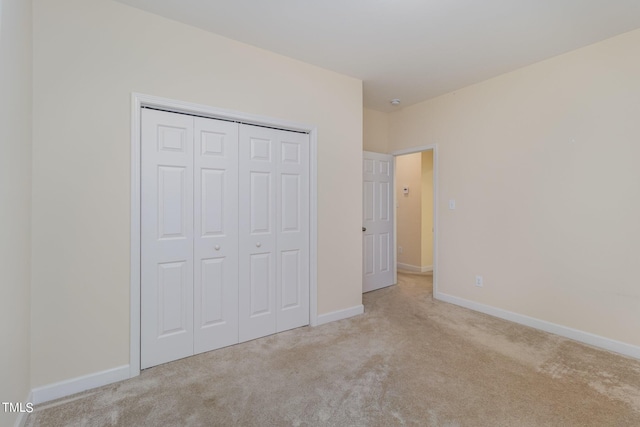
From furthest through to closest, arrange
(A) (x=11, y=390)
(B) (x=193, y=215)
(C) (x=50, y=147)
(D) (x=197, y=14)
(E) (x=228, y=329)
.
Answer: (E) (x=228, y=329), (B) (x=193, y=215), (D) (x=197, y=14), (C) (x=50, y=147), (A) (x=11, y=390)

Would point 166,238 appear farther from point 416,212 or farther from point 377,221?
point 416,212

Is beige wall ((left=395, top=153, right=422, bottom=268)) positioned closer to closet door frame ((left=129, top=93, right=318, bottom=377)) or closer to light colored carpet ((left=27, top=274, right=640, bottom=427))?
light colored carpet ((left=27, top=274, right=640, bottom=427))

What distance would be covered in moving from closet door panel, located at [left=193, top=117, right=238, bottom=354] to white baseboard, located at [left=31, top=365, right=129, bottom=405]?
0.52 m

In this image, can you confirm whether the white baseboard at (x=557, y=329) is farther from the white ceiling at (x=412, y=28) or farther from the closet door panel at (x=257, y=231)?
the white ceiling at (x=412, y=28)

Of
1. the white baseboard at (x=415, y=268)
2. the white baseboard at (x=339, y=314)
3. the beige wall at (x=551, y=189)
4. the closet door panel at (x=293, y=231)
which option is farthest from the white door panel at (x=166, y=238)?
the white baseboard at (x=415, y=268)

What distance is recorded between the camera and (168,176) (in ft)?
7.17

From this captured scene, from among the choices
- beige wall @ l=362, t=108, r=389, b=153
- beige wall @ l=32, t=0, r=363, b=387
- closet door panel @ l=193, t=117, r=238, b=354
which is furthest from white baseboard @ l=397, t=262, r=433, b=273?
beige wall @ l=32, t=0, r=363, b=387

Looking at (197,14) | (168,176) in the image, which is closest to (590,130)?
(197,14)

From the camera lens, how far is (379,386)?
1899 millimetres

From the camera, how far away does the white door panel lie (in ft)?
6.89

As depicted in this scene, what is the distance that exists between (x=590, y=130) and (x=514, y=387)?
2237 mm

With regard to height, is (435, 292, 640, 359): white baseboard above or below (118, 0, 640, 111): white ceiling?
below

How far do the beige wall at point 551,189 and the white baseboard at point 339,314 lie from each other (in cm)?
125

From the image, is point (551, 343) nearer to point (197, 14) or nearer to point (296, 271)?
point (296, 271)
